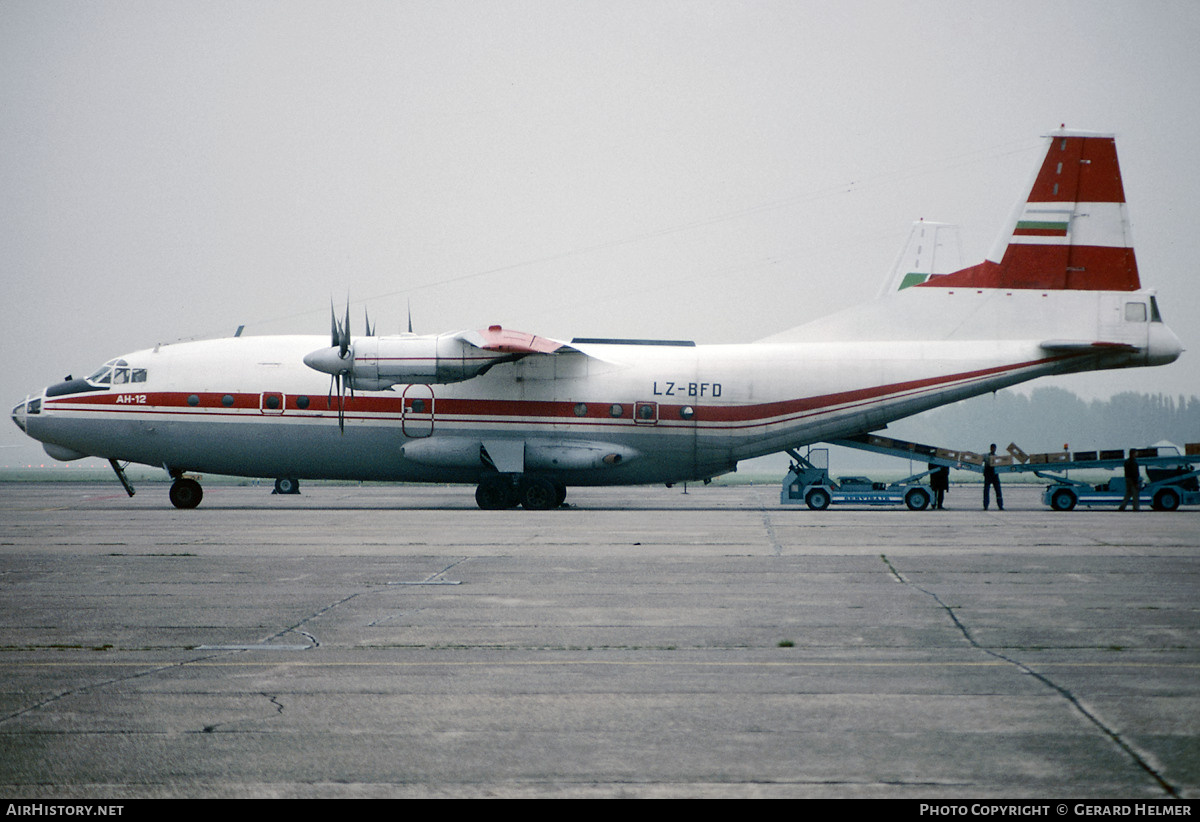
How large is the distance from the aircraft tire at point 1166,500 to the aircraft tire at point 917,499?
686cm

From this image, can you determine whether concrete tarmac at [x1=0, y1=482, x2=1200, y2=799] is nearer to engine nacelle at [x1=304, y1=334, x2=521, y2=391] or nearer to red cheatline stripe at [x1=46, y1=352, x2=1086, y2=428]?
engine nacelle at [x1=304, y1=334, x2=521, y2=391]

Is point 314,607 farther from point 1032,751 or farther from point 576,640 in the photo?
point 1032,751

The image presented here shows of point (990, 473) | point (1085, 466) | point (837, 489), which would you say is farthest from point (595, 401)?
point (1085, 466)

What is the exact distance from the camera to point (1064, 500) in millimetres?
31359

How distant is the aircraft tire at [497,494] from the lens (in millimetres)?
32125

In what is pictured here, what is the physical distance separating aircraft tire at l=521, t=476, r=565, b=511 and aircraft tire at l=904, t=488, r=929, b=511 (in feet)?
37.8

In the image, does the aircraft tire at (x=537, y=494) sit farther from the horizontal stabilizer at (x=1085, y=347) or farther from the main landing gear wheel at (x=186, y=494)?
the horizontal stabilizer at (x=1085, y=347)

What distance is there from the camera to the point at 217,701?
7586mm

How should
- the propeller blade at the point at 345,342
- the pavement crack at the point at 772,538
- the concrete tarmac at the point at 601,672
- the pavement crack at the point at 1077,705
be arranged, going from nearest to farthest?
the pavement crack at the point at 1077,705
the concrete tarmac at the point at 601,672
the pavement crack at the point at 772,538
the propeller blade at the point at 345,342

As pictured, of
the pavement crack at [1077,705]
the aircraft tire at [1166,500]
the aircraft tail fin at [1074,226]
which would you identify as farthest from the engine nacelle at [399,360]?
the aircraft tire at [1166,500]

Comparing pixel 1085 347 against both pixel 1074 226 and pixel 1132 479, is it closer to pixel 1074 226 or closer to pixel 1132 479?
pixel 1074 226

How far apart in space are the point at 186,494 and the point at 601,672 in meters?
27.1

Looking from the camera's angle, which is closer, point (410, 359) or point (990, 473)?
point (410, 359)

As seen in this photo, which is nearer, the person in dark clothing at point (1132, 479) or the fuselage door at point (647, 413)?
the person in dark clothing at point (1132, 479)
